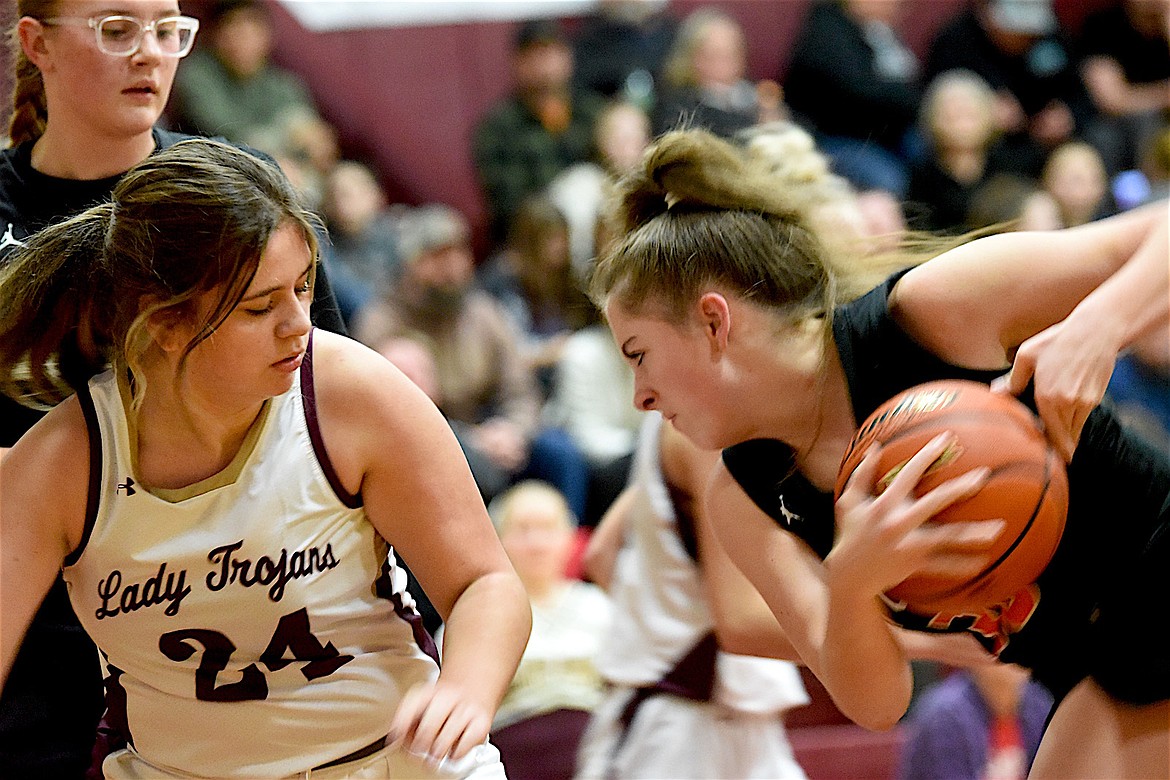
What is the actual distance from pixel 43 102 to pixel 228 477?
1114mm

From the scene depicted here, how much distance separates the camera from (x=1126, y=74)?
361 inches

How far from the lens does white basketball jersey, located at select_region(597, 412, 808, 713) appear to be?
3.07 meters

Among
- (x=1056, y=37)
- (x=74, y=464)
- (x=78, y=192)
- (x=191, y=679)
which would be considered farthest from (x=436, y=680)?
(x=1056, y=37)

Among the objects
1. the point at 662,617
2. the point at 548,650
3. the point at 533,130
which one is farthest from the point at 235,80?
the point at 662,617

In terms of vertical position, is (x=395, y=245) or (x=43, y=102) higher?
(x=43, y=102)

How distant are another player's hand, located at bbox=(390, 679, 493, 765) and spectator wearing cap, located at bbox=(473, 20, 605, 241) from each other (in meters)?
5.82

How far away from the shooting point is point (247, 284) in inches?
82.1

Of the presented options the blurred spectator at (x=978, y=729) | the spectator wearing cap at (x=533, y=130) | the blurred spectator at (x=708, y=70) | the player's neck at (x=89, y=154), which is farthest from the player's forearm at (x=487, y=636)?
the spectator wearing cap at (x=533, y=130)

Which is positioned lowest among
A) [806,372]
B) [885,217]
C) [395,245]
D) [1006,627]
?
[395,245]

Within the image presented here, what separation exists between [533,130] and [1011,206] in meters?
2.69

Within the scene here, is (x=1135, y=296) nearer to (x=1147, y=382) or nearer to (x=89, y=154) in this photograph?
(x=89, y=154)

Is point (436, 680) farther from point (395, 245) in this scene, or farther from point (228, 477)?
point (395, 245)

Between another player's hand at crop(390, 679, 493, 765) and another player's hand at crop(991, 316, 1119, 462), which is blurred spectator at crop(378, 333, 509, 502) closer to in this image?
another player's hand at crop(390, 679, 493, 765)

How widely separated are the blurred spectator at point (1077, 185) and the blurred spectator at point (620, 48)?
2.43 m
